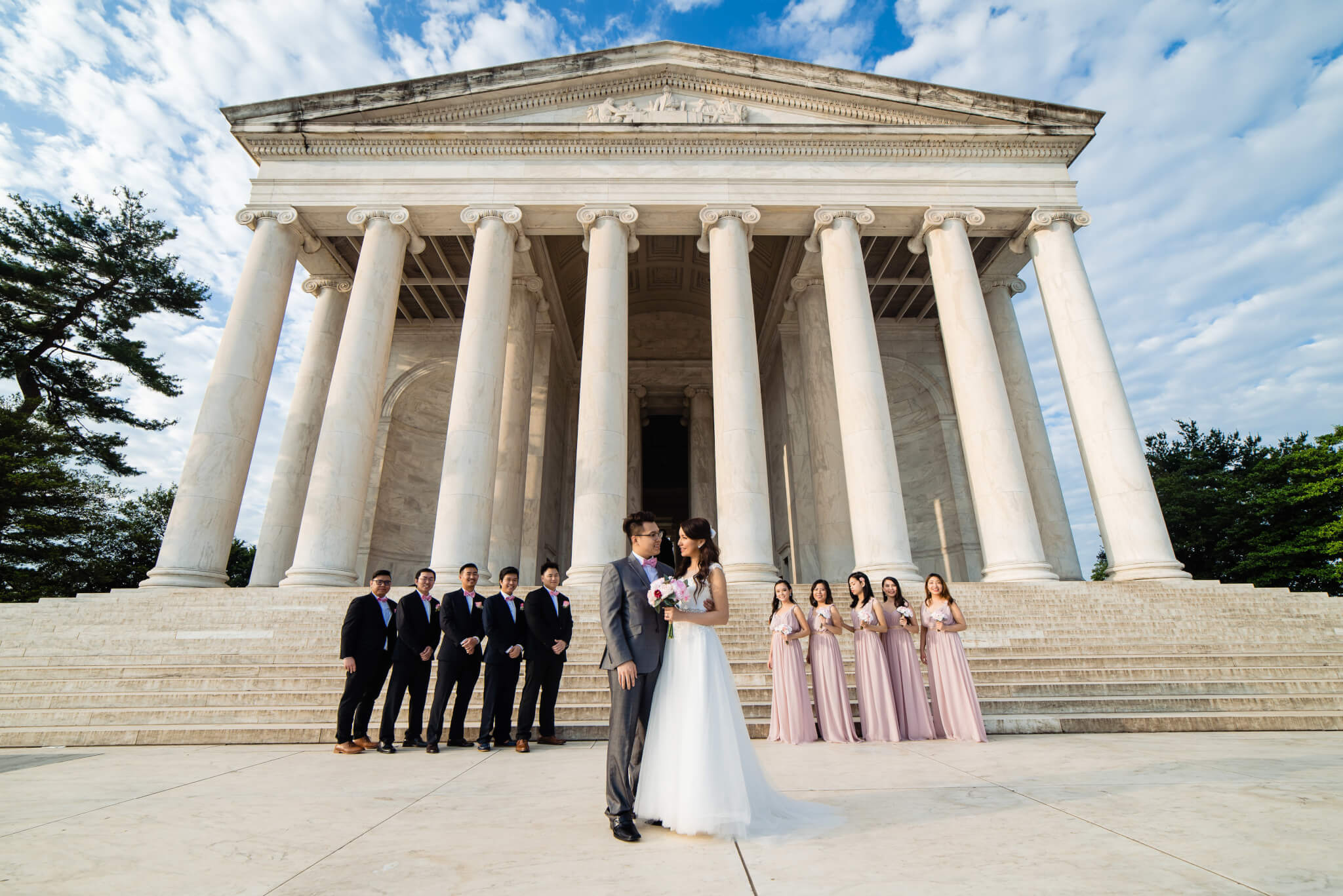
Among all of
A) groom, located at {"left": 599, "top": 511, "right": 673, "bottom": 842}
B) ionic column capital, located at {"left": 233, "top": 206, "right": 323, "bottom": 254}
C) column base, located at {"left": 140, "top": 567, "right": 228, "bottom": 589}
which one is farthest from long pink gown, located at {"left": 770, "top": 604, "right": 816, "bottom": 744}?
ionic column capital, located at {"left": 233, "top": 206, "right": 323, "bottom": 254}

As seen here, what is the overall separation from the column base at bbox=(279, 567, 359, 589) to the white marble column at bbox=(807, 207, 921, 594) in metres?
15.1

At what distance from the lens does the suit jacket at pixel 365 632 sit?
9031 millimetres

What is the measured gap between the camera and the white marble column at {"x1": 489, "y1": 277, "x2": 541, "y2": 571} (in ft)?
81.1

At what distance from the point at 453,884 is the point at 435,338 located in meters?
30.9

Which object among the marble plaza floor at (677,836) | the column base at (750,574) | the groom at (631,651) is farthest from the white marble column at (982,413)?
the groom at (631,651)

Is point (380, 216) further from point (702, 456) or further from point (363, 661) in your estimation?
point (702, 456)

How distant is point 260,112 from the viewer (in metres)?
22.3

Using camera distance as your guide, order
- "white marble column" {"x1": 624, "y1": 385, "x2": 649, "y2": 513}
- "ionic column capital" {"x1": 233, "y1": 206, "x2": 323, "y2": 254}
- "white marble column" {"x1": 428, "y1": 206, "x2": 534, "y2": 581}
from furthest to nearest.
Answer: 1. "white marble column" {"x1": 624, "y1": 385, "x2": 649, "y2": 513}
2. "ionic column capital" {"x1": 233, "y1": 206, "x2": 323, "y2": 254}
3. "white marble column" {"x1": 428, "y1": 206, "x2": 534, "y2": 581}

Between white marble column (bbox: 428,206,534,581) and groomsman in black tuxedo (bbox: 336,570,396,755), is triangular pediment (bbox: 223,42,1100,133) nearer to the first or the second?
white marble column (bbox: 428,206,534,581)

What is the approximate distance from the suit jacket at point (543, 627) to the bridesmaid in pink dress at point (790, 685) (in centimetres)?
326

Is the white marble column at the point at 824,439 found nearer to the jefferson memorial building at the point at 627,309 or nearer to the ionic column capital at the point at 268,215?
the jefferson memorial building at the point at 627,309

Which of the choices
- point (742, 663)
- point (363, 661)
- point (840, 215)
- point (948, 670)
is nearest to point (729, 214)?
point (840, 215)

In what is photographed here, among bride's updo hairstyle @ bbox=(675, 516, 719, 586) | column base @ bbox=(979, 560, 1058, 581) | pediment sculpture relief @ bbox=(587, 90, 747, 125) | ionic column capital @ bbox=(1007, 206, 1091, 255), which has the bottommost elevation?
bride's updo hairstyle @ bbox=(675, 516, 719, 586)

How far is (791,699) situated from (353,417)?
1627 centimetres
